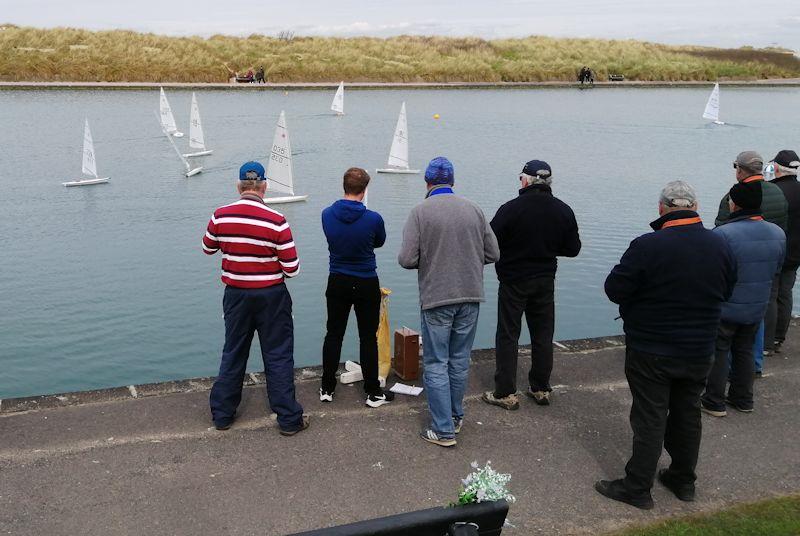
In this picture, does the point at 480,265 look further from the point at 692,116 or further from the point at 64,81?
the point at 64,81

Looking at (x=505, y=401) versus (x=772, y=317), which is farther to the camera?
(x=772, y=317)

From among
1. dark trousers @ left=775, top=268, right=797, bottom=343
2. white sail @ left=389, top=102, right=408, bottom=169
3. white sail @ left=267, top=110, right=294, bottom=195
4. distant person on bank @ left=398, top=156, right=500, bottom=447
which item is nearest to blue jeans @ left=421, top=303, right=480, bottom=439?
distant person on bank @ left=398, top=156, right=500, bottom=447

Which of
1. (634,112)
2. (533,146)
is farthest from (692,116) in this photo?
(533,146)

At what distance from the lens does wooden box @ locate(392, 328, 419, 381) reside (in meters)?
7.07

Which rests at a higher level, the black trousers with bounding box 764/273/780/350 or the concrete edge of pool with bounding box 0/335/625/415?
the black trousers with bounding box 764/273/780/350

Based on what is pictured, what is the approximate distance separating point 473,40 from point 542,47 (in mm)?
9994

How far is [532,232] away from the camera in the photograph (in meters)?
6.12

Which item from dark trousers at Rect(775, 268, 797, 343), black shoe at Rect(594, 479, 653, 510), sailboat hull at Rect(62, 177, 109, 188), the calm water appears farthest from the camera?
sailboat hull at Rect(62, 177, 109, 188)

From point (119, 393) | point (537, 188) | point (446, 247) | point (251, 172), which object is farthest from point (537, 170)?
point (119, 393)

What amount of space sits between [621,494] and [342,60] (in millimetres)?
84006

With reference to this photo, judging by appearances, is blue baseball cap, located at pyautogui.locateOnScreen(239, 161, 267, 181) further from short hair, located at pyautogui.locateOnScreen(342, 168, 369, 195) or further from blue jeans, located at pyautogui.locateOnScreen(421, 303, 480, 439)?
blue jeans, located at pyautogui.locateOnScreen(421, 303, 480, 439)

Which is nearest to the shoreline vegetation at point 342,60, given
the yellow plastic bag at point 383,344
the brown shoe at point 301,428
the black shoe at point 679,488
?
the yellow plastic bag at point 383,344

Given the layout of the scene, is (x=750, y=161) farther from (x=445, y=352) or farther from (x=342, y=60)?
(x=342, y=60)

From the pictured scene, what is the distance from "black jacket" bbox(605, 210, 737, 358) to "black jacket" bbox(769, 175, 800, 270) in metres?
3.10
